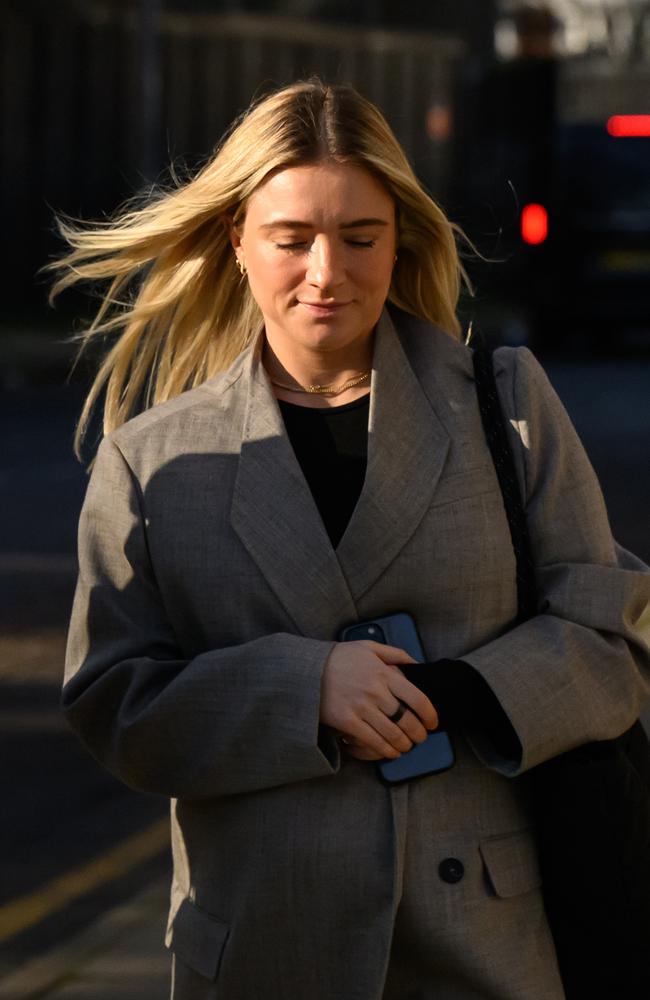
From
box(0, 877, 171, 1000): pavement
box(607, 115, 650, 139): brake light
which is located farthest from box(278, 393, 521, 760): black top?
box(607, 115, 650, 139): brake light

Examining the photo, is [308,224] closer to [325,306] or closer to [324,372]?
[325,306]

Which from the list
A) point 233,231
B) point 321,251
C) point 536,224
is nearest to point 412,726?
point 321,251

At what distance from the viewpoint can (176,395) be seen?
2928mm

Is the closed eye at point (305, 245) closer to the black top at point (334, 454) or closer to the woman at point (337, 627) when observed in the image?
the woman at point (337, 627)

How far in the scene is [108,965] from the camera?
13.6ft

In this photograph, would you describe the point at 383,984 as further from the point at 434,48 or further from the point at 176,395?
the point at 434,48

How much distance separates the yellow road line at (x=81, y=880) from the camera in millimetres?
4641

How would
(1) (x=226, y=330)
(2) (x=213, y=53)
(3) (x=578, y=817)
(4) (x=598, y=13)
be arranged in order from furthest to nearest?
(4) (x=598, y=13)
(2) (x=213, y=53)
(1) (x=226, y=330)
(3) (x=578, y=817)

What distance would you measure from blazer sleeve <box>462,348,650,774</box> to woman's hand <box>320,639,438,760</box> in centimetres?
9

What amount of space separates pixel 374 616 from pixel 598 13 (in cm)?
4729

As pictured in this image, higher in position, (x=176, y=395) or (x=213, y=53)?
(x=176, y=395)

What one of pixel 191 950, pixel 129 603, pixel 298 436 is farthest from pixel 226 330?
pixel 191 950

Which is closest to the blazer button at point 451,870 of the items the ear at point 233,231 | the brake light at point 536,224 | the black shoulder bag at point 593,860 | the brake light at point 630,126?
the black shoulder bag at point 593,860

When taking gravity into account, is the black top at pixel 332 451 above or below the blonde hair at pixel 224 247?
below
